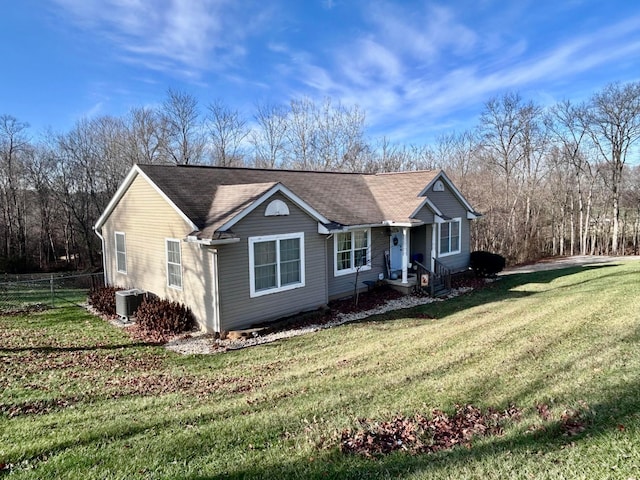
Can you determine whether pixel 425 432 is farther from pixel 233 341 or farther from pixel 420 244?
pixel 420 244

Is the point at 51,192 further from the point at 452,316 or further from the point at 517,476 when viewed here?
the point at 517,476

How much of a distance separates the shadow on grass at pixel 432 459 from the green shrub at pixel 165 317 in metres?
7.53

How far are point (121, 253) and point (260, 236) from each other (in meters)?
7.40

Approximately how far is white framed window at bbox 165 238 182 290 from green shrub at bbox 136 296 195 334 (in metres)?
0.67

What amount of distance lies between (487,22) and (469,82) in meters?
11.0

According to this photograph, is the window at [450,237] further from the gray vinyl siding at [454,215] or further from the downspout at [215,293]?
the downspout at [215,293]

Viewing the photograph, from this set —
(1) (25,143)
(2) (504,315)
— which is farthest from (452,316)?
(1) (25,143)

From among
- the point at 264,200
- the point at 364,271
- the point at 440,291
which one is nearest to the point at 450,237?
the point at 440,291

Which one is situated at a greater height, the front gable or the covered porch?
the front gable

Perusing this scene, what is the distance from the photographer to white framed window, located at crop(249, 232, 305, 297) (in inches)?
437

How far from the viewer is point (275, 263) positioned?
11.6 m

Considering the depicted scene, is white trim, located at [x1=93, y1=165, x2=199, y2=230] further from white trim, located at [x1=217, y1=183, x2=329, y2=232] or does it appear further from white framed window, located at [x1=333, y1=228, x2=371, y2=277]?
white framed window, located at [x1=333, y1=228, x2=371, y2=277]

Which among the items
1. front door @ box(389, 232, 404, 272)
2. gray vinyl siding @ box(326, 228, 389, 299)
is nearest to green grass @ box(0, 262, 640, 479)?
gray vinyl siding @ box(326, 228, 389, 299)

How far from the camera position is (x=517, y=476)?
368 cm
